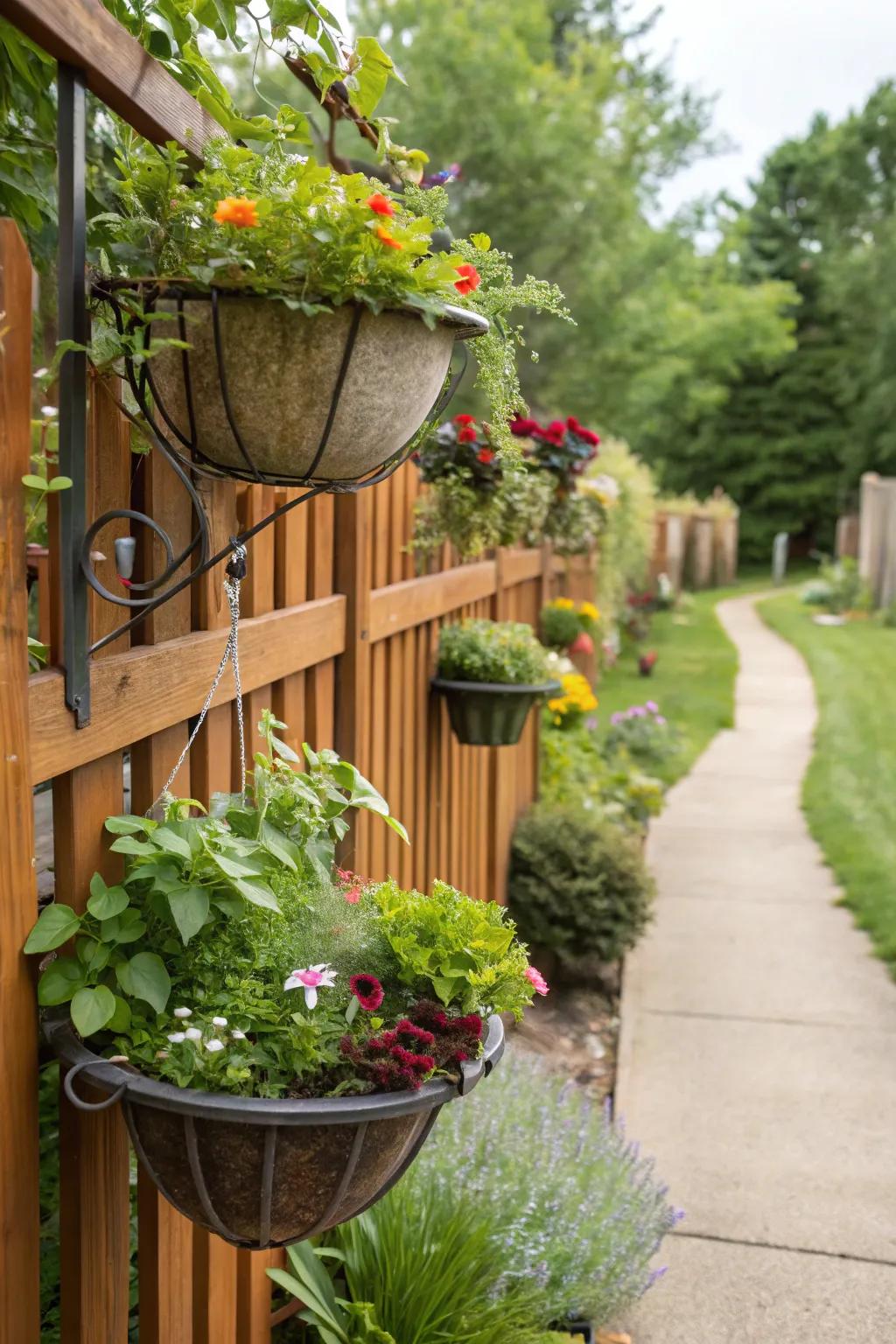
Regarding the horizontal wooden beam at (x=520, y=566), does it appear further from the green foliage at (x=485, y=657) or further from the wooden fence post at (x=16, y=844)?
the wooden fence post at (x=16, y=844)

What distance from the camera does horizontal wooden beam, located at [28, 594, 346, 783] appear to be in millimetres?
1558

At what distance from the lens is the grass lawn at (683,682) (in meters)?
10.3

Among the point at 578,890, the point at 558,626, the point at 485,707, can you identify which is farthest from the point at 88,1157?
the point at 558,626

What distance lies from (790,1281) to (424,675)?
76.9 inches

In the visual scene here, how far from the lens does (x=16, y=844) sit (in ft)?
4.91

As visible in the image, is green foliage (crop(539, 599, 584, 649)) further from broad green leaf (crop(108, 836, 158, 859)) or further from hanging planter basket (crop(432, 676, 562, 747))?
broad green leaf (crop(108, 836, 158, 859))

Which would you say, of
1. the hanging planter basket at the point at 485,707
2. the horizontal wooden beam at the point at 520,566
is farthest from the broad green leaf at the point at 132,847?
the horizontal wooden beam at the point at 520,566

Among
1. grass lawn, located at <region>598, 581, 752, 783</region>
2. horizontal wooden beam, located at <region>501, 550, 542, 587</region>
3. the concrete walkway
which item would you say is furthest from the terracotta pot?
grass lawn, located at <region>598, 581, 752, 783</region>

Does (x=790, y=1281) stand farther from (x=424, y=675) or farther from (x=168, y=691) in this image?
(x=168, y=691)

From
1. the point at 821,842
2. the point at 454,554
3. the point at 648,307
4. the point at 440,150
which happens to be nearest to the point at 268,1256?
the point at 454,554

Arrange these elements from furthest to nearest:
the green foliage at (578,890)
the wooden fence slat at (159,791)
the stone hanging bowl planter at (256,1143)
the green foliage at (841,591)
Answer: the green foliage at (841,591) → the green foliage at (578,890) → the wooden fence slat at (159,791) → the stone hanging bowl planter at (256,1143)

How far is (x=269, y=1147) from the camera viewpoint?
1.47 metres

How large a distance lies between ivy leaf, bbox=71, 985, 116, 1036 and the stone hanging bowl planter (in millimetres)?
52

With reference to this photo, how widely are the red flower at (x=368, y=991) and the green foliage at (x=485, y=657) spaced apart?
2449 mm
